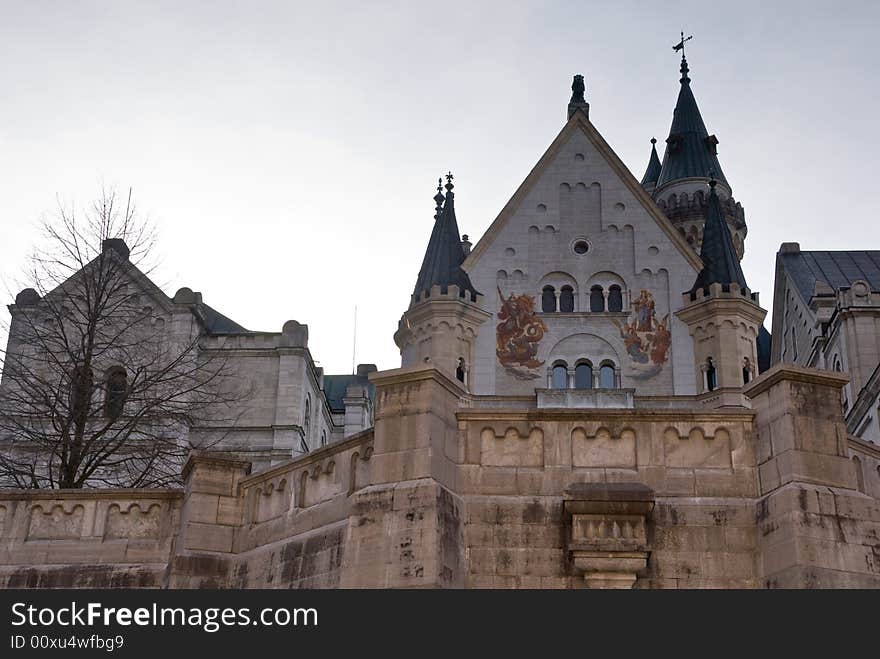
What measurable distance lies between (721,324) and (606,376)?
4.57m

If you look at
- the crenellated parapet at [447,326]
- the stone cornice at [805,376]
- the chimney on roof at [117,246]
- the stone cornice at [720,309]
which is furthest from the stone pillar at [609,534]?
the stone cornice at [720,309]

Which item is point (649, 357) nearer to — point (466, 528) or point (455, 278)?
point (455, 278)

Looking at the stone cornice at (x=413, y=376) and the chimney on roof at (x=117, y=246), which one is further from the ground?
the chimney on roof at (x=117, y=246)

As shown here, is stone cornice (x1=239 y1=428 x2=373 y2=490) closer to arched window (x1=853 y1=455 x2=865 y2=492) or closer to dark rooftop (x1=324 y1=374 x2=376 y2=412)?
arched window (x1=853 y1=455 x2=865 y2=492)

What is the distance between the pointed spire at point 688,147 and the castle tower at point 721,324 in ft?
87.3

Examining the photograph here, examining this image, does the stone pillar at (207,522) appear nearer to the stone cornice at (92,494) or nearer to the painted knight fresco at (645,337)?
the stone cornice at (92,494)

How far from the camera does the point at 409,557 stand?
44.3 feet

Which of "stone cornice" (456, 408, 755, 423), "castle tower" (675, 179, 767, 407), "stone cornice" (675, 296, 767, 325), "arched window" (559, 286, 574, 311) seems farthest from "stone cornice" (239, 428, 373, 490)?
"arched window" (559, 286, 574, 311)

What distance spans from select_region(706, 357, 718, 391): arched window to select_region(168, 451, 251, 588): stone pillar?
29915 millimetres

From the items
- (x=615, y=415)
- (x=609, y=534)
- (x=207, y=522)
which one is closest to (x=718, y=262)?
(x=615, y=415)

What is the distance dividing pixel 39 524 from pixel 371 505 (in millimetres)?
5378

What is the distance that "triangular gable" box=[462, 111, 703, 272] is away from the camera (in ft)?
155

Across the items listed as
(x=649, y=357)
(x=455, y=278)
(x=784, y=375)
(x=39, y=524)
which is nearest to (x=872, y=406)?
(x=649, y=357)

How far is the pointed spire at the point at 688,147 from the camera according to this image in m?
72.0
